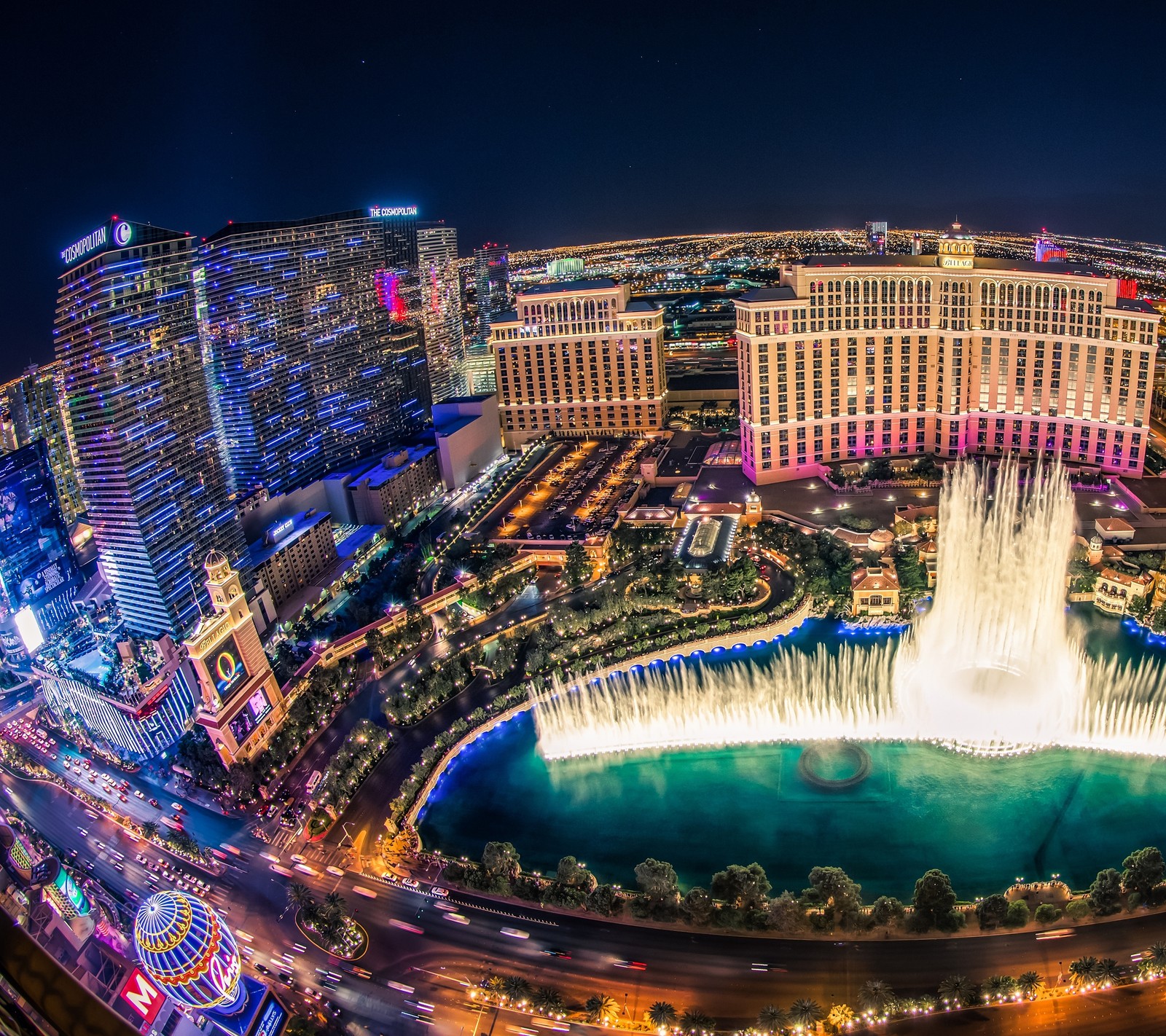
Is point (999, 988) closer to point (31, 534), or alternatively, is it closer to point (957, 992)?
point (957, 992)

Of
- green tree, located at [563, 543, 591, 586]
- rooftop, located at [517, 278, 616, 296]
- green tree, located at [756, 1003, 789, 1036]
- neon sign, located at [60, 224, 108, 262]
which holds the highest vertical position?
neon sign, located at [60, 224, 108, 262]

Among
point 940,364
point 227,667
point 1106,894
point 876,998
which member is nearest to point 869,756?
point 1106,894

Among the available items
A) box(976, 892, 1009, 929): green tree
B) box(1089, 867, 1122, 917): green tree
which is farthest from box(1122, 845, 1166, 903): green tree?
box(976, 892, 1009, 929): green tree

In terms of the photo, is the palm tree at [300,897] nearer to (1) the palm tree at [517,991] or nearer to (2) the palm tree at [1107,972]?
(1) the palm tree at [517,991]

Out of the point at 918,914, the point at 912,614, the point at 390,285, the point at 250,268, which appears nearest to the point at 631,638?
the point at 912,614

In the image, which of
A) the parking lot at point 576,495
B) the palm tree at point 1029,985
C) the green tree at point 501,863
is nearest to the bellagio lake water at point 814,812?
the green tree at point 501,863

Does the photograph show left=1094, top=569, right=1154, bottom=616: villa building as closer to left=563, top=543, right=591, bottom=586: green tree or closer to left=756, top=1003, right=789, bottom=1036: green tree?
left=563, top=543, right=591, bottom=586: green tree
